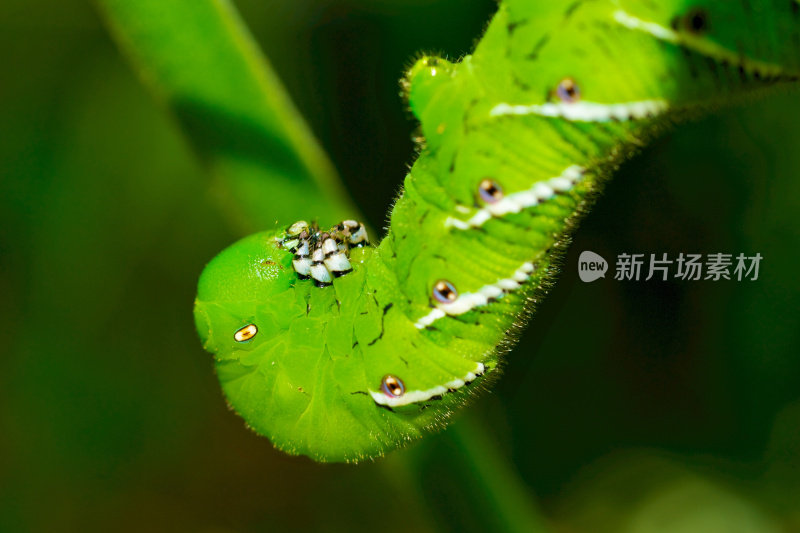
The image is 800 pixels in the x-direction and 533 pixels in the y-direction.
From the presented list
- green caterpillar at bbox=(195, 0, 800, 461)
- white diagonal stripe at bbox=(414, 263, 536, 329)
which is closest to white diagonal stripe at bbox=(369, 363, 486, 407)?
green caterpillar at bbox=(195, 0, 800, 461)

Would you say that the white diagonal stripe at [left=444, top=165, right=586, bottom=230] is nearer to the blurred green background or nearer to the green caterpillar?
the green caterpillar

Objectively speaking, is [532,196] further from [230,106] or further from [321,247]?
[230,106]

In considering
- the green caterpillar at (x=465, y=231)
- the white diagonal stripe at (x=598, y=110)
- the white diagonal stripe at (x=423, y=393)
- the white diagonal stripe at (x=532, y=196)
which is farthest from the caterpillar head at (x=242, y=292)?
Result: the white diagonal stripe at (x=598, y=110)

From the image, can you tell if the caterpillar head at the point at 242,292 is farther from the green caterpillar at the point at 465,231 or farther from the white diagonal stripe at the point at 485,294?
the white diagonal stripe at the point at 485,294

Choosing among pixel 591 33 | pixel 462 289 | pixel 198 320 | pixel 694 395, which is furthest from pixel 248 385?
pixel 694 395

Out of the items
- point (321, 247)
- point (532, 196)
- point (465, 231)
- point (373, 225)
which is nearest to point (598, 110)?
point (532, 196)
